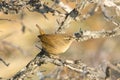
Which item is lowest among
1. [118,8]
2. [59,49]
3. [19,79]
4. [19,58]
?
[19,58]

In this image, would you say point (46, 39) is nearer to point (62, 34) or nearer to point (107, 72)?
point (62, 34)

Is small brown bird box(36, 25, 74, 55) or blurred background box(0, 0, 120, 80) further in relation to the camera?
blurred background box(0, 0, 120, 80)

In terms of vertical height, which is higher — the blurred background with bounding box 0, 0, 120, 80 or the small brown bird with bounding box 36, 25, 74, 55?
the small brown bird with bounding box 36, 25, 74, 55

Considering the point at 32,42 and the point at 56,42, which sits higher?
the point at 56,42

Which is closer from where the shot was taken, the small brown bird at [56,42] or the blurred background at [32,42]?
the small brown bird at [56,42]

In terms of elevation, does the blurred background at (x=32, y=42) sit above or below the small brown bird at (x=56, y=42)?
below

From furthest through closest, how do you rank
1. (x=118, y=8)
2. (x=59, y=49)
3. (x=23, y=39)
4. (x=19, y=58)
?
(x=23, y=39), (x=19, y=58), (x=118, y=8), (x=59, y=49)

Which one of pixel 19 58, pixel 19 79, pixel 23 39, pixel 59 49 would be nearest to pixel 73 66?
pixel 59 49

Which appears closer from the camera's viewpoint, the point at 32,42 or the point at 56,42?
the point at 56,42
